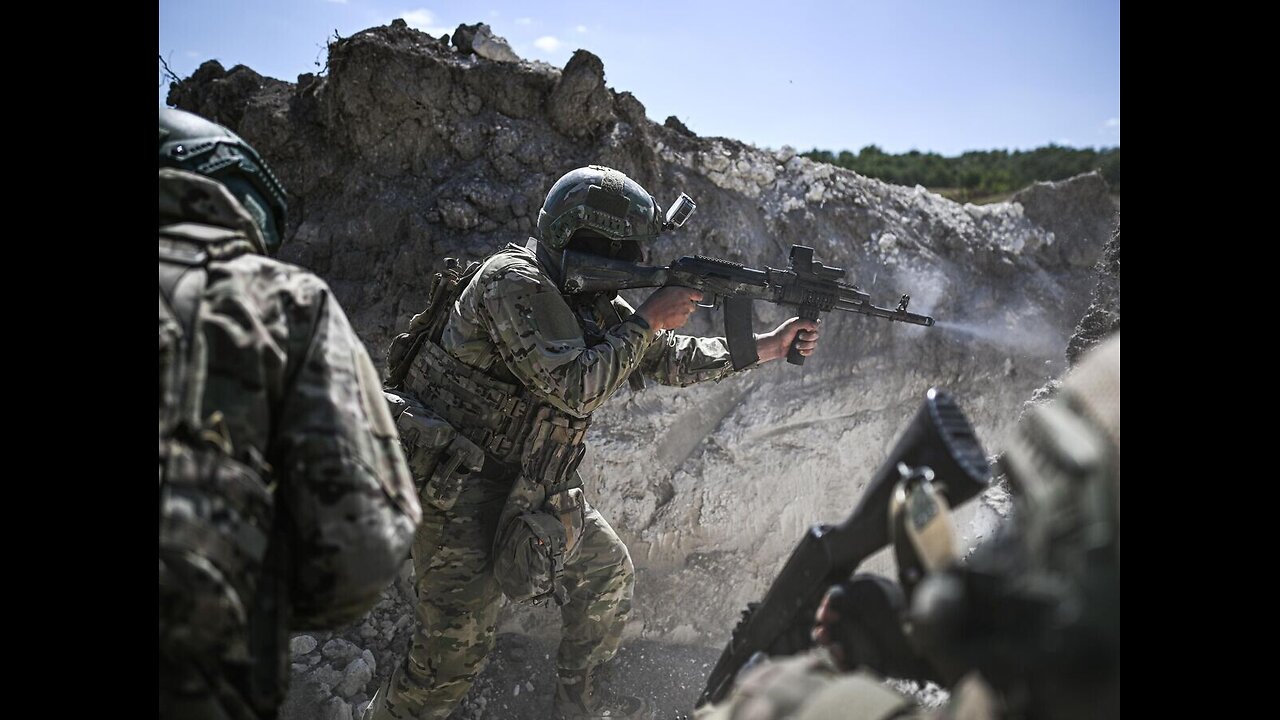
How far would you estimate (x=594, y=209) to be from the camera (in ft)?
11.8

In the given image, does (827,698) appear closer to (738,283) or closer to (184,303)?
(184,303)

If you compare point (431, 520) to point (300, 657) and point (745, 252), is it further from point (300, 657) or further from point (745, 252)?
point (745, 252)

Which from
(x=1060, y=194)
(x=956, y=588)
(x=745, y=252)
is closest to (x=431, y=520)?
(x=956, y=588)

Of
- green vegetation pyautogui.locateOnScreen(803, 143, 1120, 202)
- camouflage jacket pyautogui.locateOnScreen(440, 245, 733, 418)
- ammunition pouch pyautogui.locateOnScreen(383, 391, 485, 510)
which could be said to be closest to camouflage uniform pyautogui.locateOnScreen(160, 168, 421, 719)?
camouflage jacket pyautogui.locateOnScreen(440, 245, 733, 418)

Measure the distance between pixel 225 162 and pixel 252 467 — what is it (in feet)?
2.29

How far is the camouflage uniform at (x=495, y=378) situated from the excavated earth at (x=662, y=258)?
4.01ft

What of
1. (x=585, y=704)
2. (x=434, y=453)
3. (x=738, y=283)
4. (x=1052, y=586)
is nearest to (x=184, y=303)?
(x=1052, y=586)

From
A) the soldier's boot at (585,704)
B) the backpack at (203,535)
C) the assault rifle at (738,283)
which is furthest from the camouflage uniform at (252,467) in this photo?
the soldier's boot at (585,704)

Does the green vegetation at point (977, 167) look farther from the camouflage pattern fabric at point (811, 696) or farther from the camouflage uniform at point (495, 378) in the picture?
the camouflage pattern fabric at point (811, 696)

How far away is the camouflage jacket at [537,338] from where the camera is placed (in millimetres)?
3293

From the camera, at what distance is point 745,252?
19.6 feet

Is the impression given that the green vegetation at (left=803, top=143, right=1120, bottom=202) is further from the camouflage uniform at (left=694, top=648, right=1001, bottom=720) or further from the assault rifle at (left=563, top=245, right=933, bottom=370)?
the camouflage uniform at (left=694, top=648, right=1001, bottom=720)
